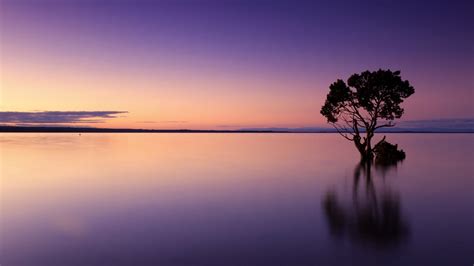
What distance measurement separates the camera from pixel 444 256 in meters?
9.82

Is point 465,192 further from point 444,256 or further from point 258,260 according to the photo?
point 258,260

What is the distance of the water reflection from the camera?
11.4 m

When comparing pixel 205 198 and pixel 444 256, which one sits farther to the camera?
pixel 205 198

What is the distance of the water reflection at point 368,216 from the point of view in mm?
11383

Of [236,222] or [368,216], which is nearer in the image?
[236,222]

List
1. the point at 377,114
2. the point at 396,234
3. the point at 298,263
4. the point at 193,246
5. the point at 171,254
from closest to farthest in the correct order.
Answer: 1. the point at 298,263
2. the point at 171,254
3. the point at 193,246
4. the point at 396,234
5. the point at 377,114

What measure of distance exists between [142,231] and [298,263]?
580 cm

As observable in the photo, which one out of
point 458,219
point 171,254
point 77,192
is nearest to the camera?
point 171,254

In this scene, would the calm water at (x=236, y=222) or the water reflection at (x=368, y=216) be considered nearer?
the calm water at (x=236, y=222)

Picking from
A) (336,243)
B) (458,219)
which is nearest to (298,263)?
(336,243)

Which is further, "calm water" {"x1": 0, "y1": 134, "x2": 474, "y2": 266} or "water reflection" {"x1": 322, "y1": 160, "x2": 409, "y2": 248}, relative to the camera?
"water reflection" {"x1": 322, "y1": 160, "x2": 409, "y2": 248}

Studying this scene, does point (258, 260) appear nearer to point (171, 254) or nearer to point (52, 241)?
point (171, 254)

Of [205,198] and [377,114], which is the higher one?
[377,114]

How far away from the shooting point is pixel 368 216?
47.0 ft
